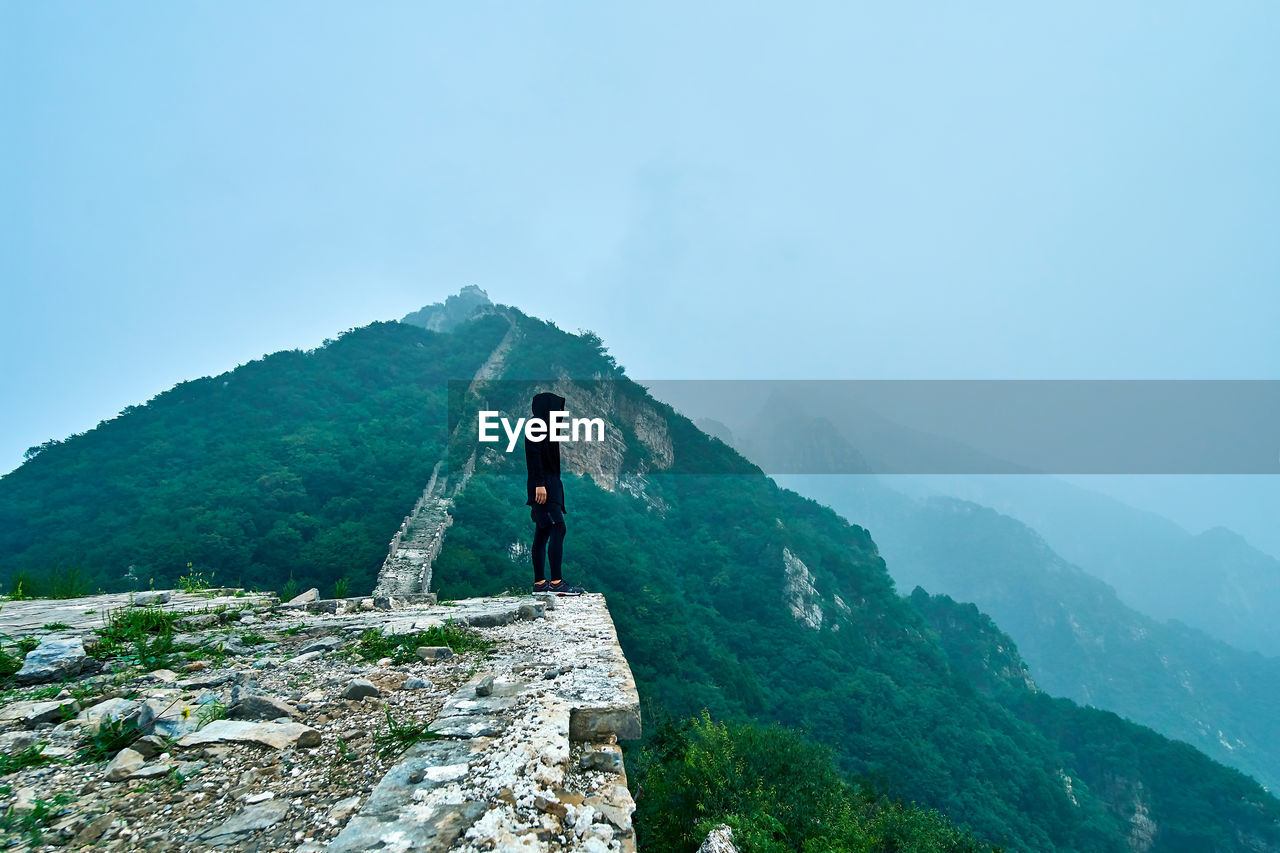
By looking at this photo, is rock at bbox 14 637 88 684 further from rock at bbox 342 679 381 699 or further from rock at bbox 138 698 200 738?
rock at bbox 342 679 381 699

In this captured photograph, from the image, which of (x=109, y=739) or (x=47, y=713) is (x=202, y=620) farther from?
(x=109, y=739)

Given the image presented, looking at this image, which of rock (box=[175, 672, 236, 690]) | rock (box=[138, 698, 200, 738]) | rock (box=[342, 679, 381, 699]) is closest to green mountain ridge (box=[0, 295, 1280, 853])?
rock (box=[175, 672, 236, 690])

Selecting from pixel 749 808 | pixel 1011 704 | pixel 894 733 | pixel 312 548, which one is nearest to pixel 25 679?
pixel 749 808

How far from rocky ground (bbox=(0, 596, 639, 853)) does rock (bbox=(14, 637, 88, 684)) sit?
0.03 ft

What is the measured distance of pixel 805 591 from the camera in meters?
42.4

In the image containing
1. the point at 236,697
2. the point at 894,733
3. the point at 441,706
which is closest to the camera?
the point at 236,697

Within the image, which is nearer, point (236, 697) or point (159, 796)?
point (159, 796)

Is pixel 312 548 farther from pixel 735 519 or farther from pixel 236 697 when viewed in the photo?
pixel 735 519

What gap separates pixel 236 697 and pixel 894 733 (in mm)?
38056

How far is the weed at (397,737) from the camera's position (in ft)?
8.15

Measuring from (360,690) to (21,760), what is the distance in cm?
128

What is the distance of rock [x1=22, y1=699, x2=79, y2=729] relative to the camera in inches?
102

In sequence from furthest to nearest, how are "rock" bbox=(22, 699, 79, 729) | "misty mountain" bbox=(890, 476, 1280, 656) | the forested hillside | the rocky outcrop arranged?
"misty mountain" bbox=(890, 476, 1280, 656)
the rocky outcrop
the forested hillside
"rock" bbox=(22, 699, 79, 729)

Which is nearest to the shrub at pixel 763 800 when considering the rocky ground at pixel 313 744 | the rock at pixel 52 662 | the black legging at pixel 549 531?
the black legging at pixel 549 531
